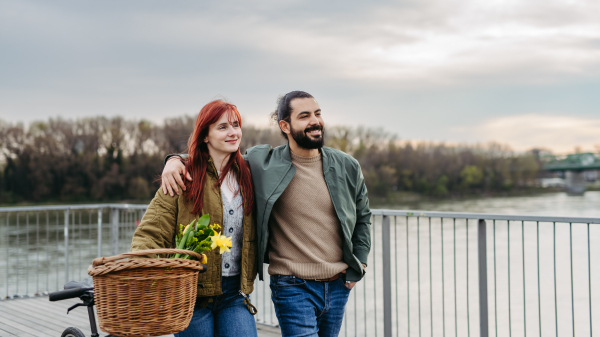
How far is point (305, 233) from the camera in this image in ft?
6.85

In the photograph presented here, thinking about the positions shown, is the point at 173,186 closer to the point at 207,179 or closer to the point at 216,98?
the point at 207,179

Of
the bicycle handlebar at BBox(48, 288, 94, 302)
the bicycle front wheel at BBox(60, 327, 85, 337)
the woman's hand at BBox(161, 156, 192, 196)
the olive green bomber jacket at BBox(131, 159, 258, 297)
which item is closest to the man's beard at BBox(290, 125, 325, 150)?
the olive green bomber jacket at BBox(131, 159, 258, 297)

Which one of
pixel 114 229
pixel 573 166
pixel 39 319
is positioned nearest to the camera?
pixel 39 319

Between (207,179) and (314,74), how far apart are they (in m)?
43.6

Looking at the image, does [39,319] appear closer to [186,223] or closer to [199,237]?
[186,223]

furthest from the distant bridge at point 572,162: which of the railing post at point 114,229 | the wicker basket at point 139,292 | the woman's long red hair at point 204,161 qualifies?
the wicker basket at point 139,292

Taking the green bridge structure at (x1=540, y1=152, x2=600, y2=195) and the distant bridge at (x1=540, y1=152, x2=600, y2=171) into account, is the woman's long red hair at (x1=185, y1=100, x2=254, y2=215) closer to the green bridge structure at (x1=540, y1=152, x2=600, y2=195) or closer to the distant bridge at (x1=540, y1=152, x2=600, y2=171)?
the distant bridge at (x1=540, y1=152, x2=600, y2=171)

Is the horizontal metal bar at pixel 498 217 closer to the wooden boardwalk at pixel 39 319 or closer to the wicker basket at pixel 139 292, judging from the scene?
the wooden boardwalk at pixel 39 319

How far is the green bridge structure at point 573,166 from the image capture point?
4622 centimetres

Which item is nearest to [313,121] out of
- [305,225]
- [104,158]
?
[305,225]

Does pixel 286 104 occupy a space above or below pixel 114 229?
above

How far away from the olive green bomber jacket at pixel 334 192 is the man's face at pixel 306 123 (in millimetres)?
117

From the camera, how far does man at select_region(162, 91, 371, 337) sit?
2.05m

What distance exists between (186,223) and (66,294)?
2.17 feet
